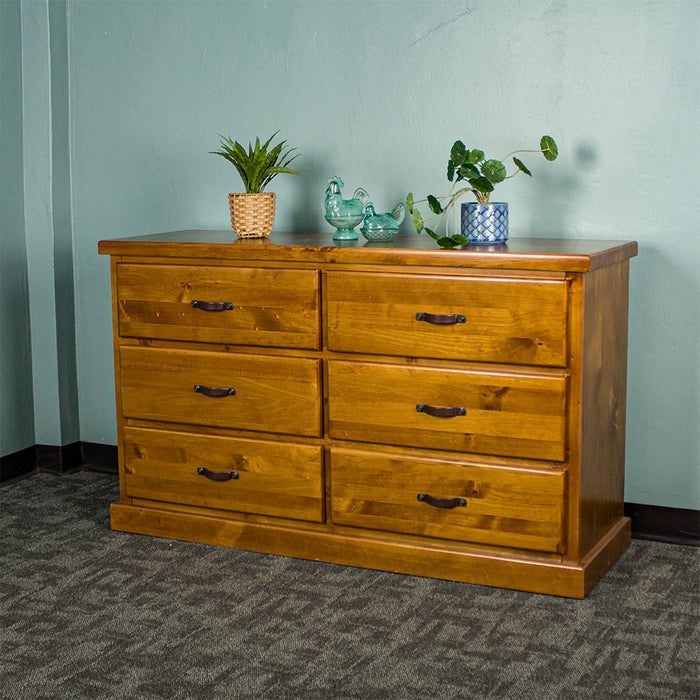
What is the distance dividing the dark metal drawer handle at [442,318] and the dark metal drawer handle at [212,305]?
53 cm

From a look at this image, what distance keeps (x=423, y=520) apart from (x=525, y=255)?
70cm

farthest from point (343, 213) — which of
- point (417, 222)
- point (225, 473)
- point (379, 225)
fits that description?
point (225, 473)

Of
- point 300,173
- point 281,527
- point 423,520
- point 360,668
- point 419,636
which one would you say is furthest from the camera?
point 300,173

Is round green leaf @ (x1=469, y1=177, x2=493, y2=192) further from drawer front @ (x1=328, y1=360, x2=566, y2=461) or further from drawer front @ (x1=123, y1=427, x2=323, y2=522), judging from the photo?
drawer front @ (x1=123, y1=427, x2=323, y2=522)

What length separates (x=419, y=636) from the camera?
2.09 meters

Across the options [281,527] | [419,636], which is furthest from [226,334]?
[419,636]

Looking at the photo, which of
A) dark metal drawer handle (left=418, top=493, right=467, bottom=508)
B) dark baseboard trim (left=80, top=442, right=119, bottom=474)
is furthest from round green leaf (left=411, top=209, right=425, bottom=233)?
dark baseboard trim (left=80, top=442, right=119, bottom=474)

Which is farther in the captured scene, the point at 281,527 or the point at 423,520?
the point at 281,527

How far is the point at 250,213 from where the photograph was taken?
265 cm

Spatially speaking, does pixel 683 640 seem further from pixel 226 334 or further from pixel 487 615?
pixel 226 334

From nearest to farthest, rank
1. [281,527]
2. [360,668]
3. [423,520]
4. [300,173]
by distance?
[360,668] → [423,520] → [281,527] → [300,173]

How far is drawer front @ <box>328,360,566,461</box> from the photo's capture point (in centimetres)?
224

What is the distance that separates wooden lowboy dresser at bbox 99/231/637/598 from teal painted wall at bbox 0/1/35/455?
692mm

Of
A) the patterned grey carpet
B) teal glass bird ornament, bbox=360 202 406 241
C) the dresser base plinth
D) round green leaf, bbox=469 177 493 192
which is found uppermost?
round green leaf, bbox=469 177 493 192
